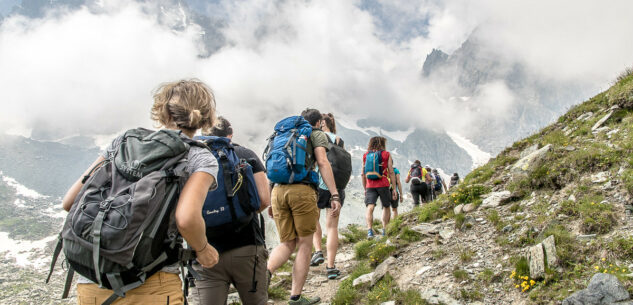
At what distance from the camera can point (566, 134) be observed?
1010 cm

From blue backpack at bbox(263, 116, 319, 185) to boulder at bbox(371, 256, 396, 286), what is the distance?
217 cm

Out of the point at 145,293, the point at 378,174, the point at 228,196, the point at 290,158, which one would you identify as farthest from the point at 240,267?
the point at 378,174

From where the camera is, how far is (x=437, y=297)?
4.87 m

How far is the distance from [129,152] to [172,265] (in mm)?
878

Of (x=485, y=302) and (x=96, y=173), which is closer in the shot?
(x=96, y=173)

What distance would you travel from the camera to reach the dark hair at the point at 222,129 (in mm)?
5105

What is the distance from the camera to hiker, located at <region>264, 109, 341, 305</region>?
17.1 ft

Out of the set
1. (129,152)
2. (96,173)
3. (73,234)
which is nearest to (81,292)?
(73,234)

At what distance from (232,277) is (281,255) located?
175cm

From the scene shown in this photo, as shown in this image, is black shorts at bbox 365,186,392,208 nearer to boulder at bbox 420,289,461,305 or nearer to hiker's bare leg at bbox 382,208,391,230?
hiker's bare leg at bbox 382,208,391,230

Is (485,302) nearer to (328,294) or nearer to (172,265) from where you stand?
(328,294)

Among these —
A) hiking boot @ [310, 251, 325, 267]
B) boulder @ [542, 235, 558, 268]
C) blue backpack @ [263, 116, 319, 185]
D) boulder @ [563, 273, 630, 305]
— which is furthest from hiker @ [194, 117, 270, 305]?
hiking boot @ [310, 251, 325, 267]

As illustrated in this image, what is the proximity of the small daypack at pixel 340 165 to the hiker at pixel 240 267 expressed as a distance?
296cm

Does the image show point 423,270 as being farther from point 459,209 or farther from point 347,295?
point 459,209
